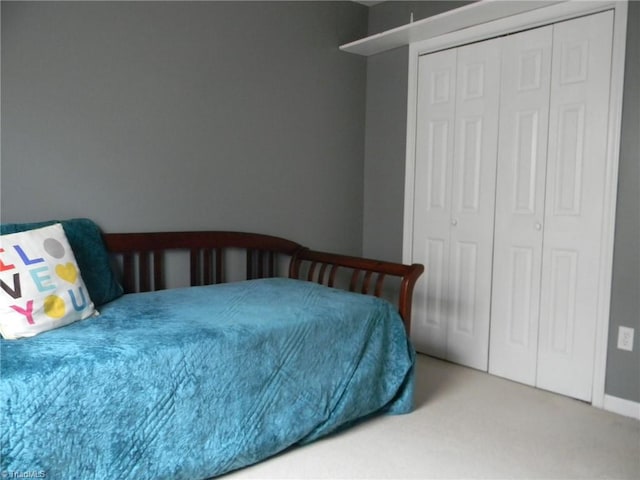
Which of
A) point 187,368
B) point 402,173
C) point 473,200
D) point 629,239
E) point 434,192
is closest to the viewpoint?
point 187,368

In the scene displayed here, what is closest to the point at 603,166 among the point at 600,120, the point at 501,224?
the point at 600,120

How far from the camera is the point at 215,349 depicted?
174 centimetres

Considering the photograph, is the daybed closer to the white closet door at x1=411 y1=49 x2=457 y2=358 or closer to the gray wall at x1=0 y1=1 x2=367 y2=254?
the gray wall at x1=0 y1=1 x2=367 y2=254

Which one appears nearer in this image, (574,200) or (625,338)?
(625,338)

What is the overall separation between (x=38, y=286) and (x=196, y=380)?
577mm

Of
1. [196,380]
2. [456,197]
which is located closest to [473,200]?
[456,197]

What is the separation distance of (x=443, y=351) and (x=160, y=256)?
166 centimetres

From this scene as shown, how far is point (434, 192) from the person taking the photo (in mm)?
3061

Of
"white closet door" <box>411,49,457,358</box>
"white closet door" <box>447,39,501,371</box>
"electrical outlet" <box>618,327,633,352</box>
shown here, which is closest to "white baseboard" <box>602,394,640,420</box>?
"electrical outlet" <box>618,327,633,352</box>

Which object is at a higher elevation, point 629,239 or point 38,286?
point 629,239

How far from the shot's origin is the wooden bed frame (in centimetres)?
236

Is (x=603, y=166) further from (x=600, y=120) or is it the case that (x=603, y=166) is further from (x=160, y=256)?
(x=160, y=256)

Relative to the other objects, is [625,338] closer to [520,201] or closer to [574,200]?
[574,200]

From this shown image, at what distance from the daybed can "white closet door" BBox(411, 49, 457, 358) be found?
700 millimetres
